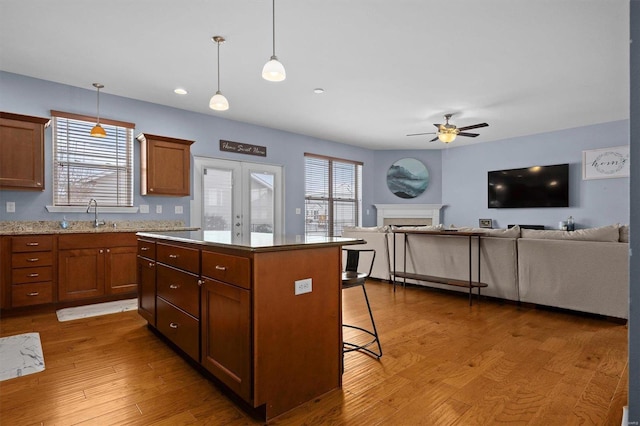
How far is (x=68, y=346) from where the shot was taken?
9.34 feet

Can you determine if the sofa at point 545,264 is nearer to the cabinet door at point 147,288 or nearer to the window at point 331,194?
the window at point 331,194

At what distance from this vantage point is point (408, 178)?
29.0 ft

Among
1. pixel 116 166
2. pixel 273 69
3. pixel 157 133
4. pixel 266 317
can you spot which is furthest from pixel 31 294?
pixel 273 69

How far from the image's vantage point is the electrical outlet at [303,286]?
6.21 feet

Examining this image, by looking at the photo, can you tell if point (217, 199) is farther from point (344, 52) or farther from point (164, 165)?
point (344, 52)

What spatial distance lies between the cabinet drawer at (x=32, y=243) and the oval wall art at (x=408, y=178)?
701 centimetres

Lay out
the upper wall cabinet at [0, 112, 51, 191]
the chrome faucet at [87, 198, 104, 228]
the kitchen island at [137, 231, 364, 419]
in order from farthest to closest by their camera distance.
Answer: the chrome faucet at [87, 198, 104, 228]
the upper wall cabinet at [0, 112, 51, 191]
the kitchen island at [137, 231, 364, 419]

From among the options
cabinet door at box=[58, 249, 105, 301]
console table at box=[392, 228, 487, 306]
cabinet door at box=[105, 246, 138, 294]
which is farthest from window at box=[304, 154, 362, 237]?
cabinet door at box=[58, 249, 105, 301]

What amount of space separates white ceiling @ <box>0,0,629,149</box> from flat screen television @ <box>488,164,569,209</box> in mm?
1545

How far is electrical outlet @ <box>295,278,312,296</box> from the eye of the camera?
6.21 ft

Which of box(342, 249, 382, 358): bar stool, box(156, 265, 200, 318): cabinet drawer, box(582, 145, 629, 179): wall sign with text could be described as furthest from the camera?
box(582, 145, 629, 179): wall sign with text

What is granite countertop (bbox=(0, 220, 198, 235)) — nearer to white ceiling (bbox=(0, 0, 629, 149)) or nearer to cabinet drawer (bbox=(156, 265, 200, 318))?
white ceiling (bbox=(0, 0, 629, 149))

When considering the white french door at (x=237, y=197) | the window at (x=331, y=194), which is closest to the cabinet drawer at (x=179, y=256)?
the white french door at (x=237, y=197)

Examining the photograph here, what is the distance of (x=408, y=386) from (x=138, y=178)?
14.9ft
